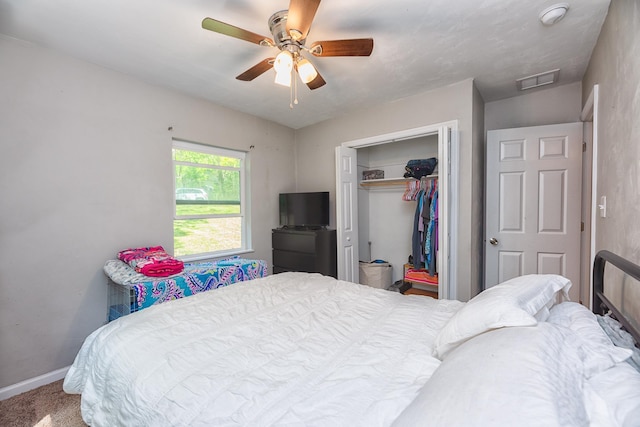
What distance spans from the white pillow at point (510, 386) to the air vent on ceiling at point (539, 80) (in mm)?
2627

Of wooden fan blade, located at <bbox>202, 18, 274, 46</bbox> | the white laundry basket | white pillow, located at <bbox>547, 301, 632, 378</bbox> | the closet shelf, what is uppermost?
wooden fan blade, located at <bbox>202, 18, 274, 46</bbox>

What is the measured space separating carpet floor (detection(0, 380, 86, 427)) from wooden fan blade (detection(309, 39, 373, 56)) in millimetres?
2647

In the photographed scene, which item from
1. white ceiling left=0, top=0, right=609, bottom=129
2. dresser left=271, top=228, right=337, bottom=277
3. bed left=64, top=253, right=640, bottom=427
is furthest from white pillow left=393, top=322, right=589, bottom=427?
dresser left=271, top=228, right=337, bottom=277

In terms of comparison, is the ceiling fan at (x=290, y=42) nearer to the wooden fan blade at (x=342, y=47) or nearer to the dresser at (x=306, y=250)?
the wooden fan blade at (x=342, y=47)

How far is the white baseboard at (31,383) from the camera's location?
1823mm

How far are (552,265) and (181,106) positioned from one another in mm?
3981

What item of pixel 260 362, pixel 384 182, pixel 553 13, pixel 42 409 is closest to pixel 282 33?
pixel 553 13

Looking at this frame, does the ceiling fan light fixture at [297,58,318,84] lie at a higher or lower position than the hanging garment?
higher

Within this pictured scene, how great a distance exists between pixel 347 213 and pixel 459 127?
4.80 feet

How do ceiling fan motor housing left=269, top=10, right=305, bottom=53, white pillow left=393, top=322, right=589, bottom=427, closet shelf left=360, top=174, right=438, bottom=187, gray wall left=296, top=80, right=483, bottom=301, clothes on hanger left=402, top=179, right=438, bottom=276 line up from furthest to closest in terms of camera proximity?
closet shelf left=360, top=174, right=438, bottom=187
clothes on hanger left=402, top=179, right=438, bottom=276
gray wall left=296, top=80, right=483, bottom=301
ceiling fan motor housing left=269, top=10, right=305, bottom=53
white pillow left=393, top=322, right=589, bottom=427

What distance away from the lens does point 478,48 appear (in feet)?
6.65

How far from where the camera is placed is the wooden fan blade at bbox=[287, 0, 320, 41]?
4.27 feet

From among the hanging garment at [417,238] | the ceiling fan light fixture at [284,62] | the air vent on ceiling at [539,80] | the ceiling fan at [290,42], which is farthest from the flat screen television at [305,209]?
the air vent on ceiling at [539,80]

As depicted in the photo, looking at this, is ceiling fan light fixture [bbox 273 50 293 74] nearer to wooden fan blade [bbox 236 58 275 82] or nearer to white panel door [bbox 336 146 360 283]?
wooden fan blade [bbox 236 58 275 82]
